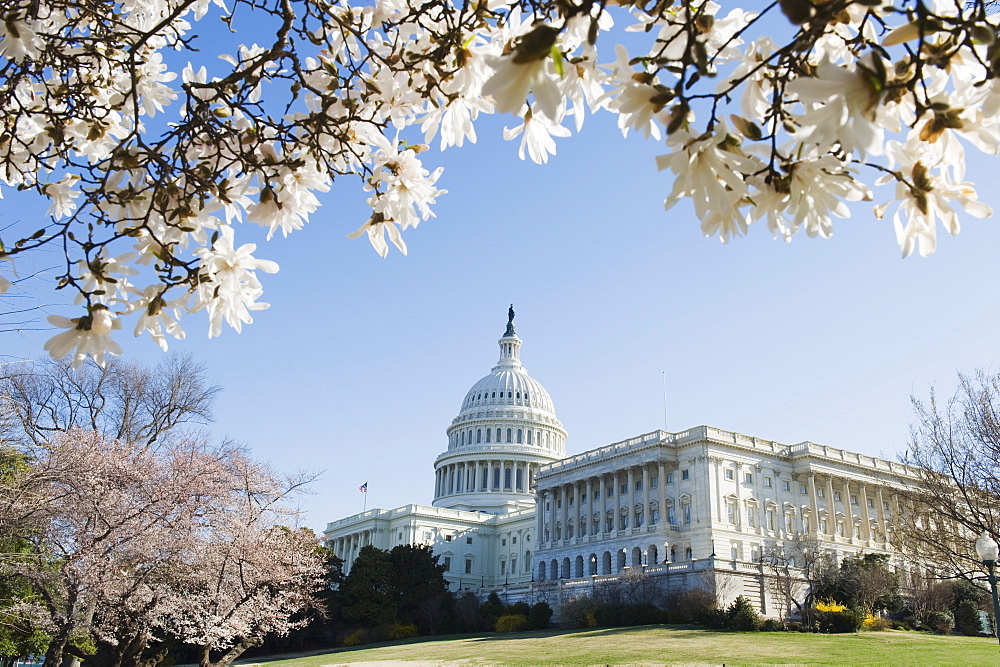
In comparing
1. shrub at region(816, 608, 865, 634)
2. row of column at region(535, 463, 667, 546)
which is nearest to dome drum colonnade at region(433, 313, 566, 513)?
row of column at region(535, 463, 667, 546)

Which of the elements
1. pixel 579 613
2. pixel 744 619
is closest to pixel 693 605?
pixel 744 619

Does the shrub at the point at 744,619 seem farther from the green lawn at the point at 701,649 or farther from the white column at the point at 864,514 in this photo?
the white column at the point at 864,514

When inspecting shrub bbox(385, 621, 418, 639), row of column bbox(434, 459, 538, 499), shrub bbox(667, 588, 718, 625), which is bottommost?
shrub bbox(385, 621, 418, 639)

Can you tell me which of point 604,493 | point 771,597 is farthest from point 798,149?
point 604,493

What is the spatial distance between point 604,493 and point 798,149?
75626 millimetres

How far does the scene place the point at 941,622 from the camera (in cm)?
4725

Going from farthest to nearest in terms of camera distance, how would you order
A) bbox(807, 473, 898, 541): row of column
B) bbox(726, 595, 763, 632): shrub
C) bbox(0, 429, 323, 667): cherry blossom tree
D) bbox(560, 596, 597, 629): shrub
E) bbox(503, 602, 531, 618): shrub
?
bbox(807, 473, 898, 541): row of column
bbox(503, 602, 531, 618): shrub
bbox(560, 596, 597, 629): shrub
bbox(726, 595, 763, 632): shrub
bbox(0, 429, 323, 667): cherry blossom tree

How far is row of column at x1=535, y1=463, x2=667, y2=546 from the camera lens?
234 feet

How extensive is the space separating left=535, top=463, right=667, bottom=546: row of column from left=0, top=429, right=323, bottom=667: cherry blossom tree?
157 feet

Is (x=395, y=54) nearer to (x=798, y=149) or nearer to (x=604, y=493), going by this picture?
(x=798, y=149)

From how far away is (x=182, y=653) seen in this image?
45000mm

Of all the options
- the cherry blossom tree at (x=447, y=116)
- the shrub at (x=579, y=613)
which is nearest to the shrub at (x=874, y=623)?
the shrub at (x=579, y=613)

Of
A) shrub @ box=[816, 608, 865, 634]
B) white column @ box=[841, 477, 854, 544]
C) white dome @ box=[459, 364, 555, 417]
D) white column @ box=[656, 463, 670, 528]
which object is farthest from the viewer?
white dome @ box=[459, 364, 555, 417]

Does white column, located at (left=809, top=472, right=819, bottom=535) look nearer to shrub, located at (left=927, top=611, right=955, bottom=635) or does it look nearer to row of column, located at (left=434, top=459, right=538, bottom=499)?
shrub, located at (left=927, top=611, right=955, bottom=635)
